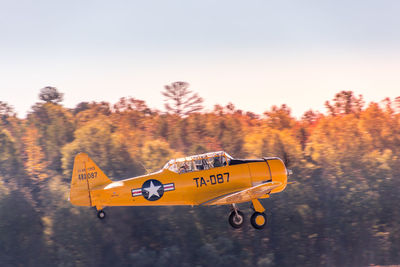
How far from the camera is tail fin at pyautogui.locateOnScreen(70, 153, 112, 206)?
16.6 m

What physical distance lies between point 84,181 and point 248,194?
201 inches

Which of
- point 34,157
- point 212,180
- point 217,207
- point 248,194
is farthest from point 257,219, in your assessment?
point 34,157

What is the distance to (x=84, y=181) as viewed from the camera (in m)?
16.8

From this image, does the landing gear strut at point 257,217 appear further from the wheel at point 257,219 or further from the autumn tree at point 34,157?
the autumn tree at point 34,157

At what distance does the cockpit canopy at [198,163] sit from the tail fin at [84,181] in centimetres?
224

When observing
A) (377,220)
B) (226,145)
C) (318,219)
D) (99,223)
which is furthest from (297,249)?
(99,223)

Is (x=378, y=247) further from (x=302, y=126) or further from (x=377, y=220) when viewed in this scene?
(x=302, y=126)

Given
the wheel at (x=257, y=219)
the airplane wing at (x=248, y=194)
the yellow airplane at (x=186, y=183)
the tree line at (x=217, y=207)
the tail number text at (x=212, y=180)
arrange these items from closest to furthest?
the airplane wing at (x=248, y=194), the yellow airplane at (x=186, y=183), the tail number text at (x=212, y=180), the wheel at (x=257, y=219), the tree line at (x=217, y=207)

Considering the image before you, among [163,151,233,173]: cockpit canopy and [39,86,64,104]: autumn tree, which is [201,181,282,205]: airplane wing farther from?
[39,86,64,104]: autumn tree

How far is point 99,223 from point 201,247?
25.2 ft

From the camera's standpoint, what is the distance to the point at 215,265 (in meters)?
35.0

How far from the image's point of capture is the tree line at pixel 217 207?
36.3 metres

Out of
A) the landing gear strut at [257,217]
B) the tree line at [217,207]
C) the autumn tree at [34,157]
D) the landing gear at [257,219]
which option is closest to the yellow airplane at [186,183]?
the landing gear strut at [257,217]

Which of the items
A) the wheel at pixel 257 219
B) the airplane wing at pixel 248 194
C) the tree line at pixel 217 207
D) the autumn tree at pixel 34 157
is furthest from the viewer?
the autumn tree at pixel 34 157
